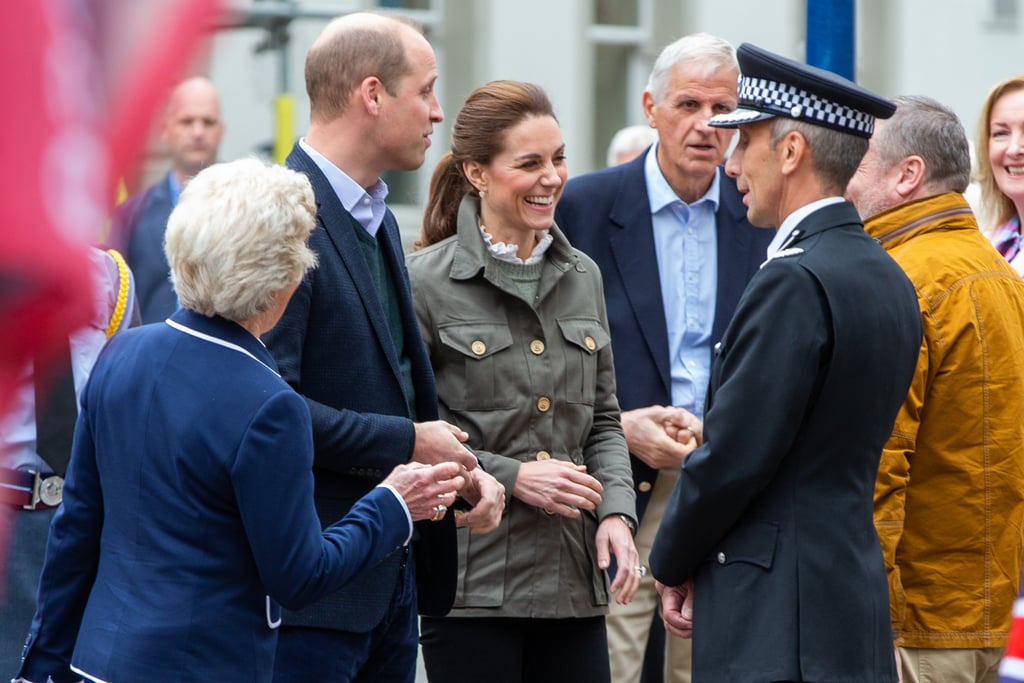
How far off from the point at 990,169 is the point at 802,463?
7.92 ft

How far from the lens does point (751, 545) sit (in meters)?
3.25

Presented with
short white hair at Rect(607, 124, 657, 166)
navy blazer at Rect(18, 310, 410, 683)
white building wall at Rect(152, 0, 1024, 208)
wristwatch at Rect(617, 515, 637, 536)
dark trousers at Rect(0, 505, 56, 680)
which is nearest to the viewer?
navy blazer at Rect(18, 310, 410, 683)

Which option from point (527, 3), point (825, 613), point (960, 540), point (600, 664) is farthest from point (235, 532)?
point (527, 3)

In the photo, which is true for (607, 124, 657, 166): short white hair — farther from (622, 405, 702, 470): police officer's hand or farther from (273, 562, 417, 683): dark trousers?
(273, 562, 417, 683): dark trousers

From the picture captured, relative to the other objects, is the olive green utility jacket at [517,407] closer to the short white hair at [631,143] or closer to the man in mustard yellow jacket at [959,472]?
the man in mustard yellow jacket at [959,472]

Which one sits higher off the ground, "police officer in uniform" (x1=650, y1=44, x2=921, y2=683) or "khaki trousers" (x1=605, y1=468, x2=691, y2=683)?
"police officer in uniform" (x1=650, y1=44, x2=921, y2=683)

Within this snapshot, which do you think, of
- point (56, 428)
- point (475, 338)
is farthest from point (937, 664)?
point (56, 428)

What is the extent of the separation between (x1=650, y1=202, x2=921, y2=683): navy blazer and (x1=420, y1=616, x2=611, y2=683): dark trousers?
2.63 feet

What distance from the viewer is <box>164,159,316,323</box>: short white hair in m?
2.76

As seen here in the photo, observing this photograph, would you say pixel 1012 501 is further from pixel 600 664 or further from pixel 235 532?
pixel 235 532

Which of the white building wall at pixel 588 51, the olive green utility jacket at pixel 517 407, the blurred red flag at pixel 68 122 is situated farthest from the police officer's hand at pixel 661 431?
the white building wall at pixel 588 51

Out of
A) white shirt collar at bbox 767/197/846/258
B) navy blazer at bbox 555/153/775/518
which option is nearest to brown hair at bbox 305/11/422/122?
white shirt collar at bbox 767/197/846/258

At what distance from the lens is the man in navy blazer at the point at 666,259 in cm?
489

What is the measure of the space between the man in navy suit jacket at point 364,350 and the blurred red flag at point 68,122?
2.51 m
